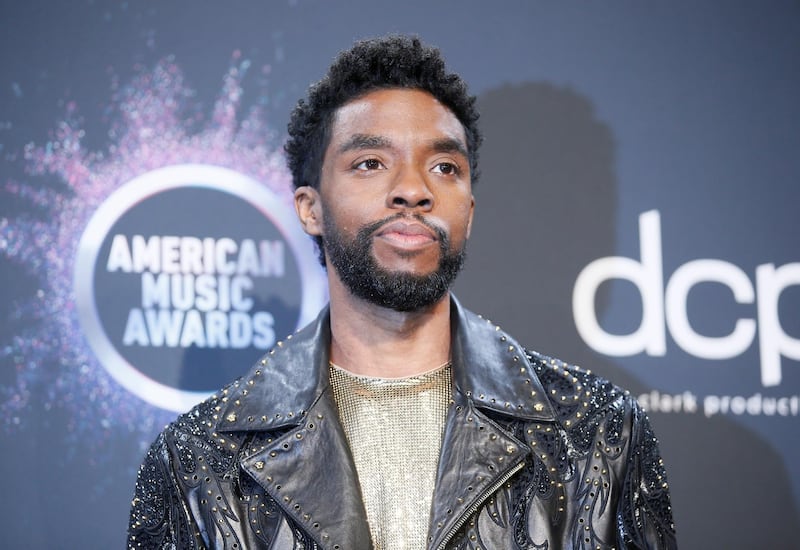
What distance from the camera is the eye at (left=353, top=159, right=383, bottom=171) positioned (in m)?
1.97

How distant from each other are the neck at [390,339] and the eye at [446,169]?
10.4 inches

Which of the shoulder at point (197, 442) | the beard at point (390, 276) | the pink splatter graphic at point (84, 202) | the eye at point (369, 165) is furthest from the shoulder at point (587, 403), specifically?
the pink splatter graphic at point (84, 202)

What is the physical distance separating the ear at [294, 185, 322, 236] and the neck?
17 centimetres

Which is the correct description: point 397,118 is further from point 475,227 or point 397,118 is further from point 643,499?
point 643,499

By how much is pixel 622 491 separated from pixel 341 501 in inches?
21.4

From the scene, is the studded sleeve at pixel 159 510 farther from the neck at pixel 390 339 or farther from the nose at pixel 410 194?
the nose at pixel 410 194

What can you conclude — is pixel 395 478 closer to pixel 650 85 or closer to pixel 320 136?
pixel 320 136

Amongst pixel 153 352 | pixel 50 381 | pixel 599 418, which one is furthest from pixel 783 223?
pixel 50 381

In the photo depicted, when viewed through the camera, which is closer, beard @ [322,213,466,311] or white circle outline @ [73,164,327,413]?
beard @ [322,213,466,311]

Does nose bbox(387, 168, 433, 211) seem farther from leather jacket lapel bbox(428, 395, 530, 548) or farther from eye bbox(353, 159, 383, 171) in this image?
leather jacket lapel bbox(428, 395, 530, 548)

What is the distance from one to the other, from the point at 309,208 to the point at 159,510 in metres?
0.73

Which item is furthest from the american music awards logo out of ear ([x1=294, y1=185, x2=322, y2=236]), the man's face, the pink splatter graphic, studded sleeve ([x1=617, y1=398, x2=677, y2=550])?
studded sleeve ([x1=617, y1=398, x2=677, y2=550])

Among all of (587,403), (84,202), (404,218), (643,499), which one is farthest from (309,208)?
(643,499)

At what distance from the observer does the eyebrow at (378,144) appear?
197 cm
